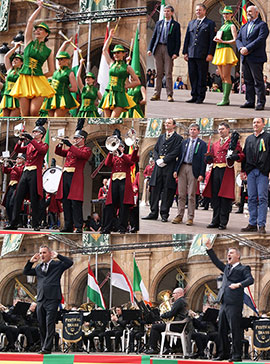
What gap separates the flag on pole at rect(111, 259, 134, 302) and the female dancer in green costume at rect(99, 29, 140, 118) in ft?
8.18

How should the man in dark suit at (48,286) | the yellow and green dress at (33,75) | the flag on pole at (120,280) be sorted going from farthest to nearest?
the flag on pole at (120,280) < the yellow and green dress at (33,75) < the man in dark suit at (48,286)

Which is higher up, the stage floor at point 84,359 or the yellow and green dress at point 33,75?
the yellow and green dress at point 33,75

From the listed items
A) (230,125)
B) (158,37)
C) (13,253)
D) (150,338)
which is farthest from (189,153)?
(13,253)

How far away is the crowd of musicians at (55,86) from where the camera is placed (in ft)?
41.9

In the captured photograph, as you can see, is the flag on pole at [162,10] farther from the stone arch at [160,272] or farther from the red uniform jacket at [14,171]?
the stone arch at [160,272]

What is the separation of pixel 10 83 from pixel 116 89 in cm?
186

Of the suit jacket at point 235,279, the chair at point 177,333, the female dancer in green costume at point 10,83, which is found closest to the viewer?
the suit jacket at point 235,279

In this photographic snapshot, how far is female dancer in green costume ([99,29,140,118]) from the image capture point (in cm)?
1267

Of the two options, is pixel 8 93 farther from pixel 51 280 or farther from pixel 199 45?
pixel 51 280

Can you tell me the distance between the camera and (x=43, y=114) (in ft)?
44.6

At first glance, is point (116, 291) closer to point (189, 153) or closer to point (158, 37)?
point (189, 153)

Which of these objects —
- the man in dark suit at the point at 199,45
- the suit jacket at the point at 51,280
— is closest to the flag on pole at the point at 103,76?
the man in dark suit at the point at 199,45

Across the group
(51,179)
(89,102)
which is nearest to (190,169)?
(51,179)

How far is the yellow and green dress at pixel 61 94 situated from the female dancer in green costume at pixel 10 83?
0.62 metres
